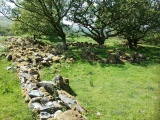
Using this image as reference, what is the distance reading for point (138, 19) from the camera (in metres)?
36.3

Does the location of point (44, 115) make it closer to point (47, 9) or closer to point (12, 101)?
point (12, 101)

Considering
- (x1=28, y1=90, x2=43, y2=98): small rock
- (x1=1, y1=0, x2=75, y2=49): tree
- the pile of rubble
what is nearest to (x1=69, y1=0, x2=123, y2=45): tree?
(x1=1, y1=0, x2=75, y2=49): tree

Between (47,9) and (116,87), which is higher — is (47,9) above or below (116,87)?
above

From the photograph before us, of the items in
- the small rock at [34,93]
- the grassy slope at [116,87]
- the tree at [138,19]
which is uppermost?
the tree at [138,19]

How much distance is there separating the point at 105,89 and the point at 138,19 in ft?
73.9

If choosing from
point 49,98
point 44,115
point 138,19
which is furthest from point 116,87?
point 138,19

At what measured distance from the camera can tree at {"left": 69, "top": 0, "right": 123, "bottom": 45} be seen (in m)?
35.9

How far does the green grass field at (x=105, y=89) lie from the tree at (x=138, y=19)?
12.4 metres

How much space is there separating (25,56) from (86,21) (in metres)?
16.7

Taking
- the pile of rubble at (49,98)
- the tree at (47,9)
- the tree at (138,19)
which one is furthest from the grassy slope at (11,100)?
the tree at (138,19)

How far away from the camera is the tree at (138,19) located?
1409 inches

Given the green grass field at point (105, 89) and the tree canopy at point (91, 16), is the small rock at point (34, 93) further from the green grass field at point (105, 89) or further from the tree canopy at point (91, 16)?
the tree canopy at point (91, 16)

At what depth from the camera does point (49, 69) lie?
21.7m

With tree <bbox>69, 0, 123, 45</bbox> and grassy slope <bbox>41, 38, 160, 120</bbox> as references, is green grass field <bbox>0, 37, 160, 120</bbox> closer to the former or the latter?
grassy slope <bbox>41, 38, 160, 120</bbox>
